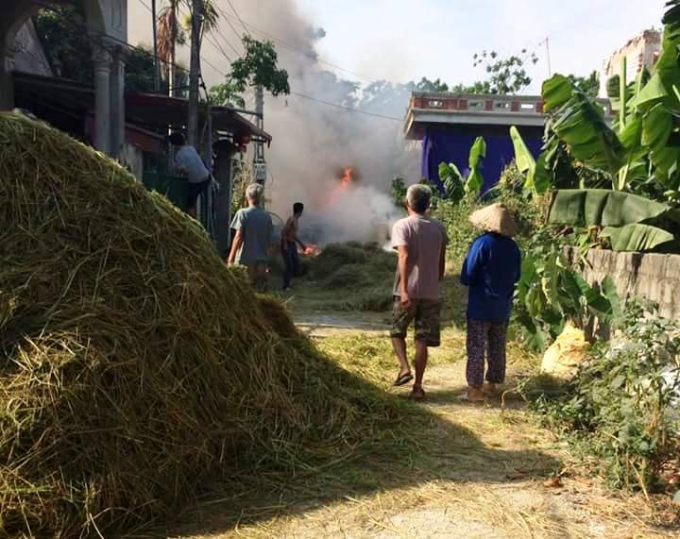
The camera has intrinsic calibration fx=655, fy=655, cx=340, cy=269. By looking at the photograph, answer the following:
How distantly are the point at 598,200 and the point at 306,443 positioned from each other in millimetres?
4369

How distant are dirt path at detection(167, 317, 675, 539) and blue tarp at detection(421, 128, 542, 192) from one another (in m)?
17.9

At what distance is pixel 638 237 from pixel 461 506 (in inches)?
159

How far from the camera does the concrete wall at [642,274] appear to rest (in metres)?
5.85

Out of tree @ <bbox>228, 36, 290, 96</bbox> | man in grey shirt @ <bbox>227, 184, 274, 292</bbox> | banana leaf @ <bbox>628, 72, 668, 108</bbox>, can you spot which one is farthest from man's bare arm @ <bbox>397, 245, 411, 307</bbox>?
tree @ <bbox>228, 36, 290, 96</bbox>

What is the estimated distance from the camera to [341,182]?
39344 mm

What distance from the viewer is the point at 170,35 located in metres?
29.6

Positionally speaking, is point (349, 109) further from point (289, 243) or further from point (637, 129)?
point (637, 129)

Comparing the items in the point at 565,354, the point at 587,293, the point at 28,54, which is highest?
the point at 28,54

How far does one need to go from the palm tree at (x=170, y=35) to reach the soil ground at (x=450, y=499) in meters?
25.6

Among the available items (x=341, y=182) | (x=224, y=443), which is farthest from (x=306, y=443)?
(x=341, y=182)

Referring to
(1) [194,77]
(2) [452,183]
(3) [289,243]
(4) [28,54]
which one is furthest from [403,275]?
(4) [28,54]

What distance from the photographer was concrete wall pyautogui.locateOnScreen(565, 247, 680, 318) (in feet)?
19.2

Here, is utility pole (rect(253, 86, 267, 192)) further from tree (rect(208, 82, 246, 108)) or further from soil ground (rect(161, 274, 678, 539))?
soil ground (rect(161, 274, 678, 539))

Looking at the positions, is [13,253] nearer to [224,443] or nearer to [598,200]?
[224,443]
